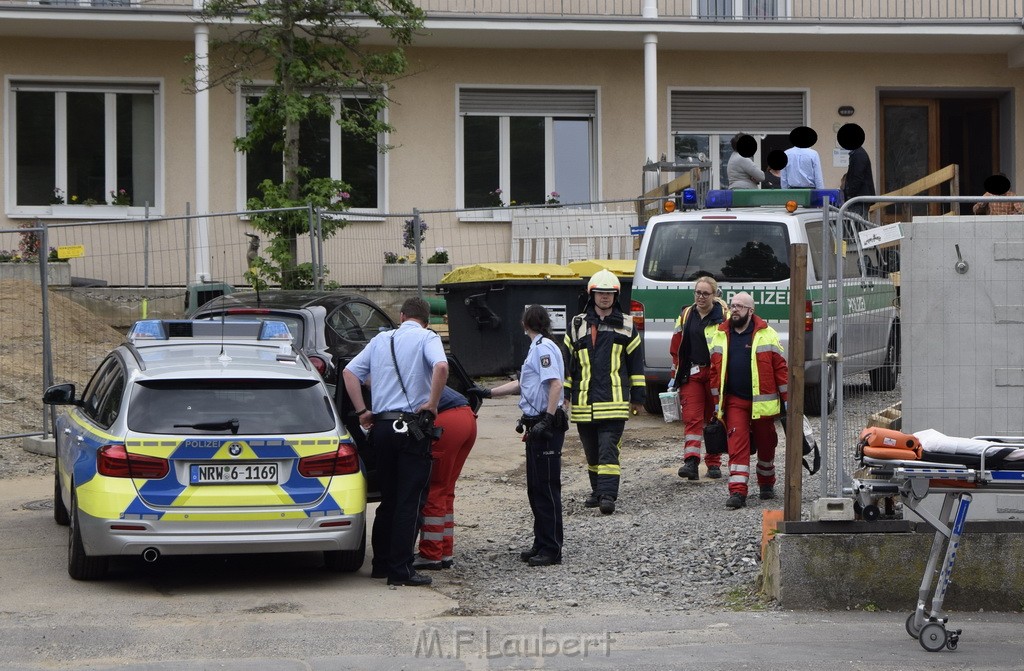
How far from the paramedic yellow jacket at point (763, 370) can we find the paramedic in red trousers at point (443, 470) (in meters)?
2.25

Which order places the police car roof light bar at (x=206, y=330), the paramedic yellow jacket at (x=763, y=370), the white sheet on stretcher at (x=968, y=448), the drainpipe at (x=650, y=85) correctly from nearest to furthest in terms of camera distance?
the white sheet on stretcher at (x=968, y=448) < the police car roof light bar at (x=206, y=330) < the paramedic yellow jacket at (x=763, y=370) < the drainpipe at (x=650, y=85)

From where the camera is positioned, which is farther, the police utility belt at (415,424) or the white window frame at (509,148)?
the white window frame at (509,148)

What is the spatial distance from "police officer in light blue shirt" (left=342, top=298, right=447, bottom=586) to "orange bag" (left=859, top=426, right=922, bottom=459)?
2.72 metres

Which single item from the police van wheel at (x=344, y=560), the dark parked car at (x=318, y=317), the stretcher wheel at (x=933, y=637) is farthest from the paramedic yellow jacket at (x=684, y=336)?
the stretcher wheel at (x=933, y=637)

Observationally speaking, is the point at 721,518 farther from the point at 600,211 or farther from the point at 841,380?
the point at 600,211

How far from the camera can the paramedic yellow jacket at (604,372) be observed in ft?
33.4

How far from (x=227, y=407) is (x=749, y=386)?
3905mm

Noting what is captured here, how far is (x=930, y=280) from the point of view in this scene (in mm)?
7594

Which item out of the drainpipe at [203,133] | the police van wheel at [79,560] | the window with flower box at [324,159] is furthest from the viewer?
the window with flower box at [324,159]

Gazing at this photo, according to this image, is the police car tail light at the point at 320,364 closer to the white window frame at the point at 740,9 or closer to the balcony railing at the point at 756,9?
the balcony railing at the point at 756,9

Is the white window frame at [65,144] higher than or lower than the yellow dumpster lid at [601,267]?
higher

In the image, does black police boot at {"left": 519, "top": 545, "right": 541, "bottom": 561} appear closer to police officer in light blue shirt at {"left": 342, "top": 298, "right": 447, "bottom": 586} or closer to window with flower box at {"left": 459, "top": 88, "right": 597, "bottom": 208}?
police officer in light blue shirt at {"left": 342, "top": 298, "right": 447, "bottom": 586}

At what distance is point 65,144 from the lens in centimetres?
2147

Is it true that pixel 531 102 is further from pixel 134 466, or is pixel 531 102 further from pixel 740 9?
pixel 134 466
